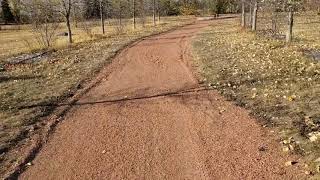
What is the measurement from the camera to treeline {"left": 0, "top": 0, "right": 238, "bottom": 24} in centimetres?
5619

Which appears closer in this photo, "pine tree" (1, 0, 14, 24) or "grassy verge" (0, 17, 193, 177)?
"grassy verge" (0, 17, 193, 177)

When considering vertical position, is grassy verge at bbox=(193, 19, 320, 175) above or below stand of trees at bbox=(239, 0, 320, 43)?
below

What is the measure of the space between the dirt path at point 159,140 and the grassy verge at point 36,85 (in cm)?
90

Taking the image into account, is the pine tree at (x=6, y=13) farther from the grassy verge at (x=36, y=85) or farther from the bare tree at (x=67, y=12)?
the grassy verge at (x=36, y=85)

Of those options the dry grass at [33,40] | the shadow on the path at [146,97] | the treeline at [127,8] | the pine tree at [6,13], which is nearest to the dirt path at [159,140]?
the shadow on the path at [146,97]

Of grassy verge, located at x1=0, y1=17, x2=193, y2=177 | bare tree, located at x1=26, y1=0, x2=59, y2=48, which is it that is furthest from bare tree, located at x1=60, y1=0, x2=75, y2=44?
grassy verge, located at x1=0, y1=17, x2=193, y2=177

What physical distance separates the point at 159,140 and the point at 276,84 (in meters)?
5.33

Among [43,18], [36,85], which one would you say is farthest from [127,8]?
[36,85]

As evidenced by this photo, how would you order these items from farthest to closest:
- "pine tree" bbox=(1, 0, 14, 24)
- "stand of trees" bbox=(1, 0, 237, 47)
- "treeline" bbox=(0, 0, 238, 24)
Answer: "pine tree" bbox=(1, 0, 14, 24) → "treeline" bbox=(0, 0, 238, 24) → "stand of trees" bbox=(1, 0, 237, 47)

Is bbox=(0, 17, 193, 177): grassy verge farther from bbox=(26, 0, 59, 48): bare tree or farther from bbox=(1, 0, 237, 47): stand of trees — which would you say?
bbox=(1, 0, 237, 47): stand of trees

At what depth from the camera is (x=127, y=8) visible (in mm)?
57094

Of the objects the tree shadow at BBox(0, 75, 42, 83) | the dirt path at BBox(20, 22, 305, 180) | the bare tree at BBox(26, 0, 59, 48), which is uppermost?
the bare tree at BBox(26, 0, 59, 48)

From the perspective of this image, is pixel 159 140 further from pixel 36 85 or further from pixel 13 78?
pixel 13 78

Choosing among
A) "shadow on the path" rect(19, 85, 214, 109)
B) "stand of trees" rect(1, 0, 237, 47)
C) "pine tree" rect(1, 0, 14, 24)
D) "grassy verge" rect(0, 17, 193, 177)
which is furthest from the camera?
"pine tree" rect(1, 0, 14, 24)
